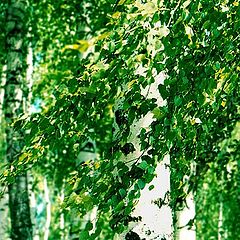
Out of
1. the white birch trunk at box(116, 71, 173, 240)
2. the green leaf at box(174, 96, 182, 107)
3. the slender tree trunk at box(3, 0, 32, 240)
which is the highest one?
the slender tree trunk at box(3, 0, 32, 240)

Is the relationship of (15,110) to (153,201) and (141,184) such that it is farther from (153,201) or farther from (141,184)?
(141,184)

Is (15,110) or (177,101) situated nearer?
(177,101)

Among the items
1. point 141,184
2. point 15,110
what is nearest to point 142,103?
point 141,184

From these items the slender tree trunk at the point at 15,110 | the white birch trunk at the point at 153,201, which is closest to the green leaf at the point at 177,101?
the white birch trunk at the point at 153,201

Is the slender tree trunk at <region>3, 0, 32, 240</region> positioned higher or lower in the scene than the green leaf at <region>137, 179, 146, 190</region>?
higher

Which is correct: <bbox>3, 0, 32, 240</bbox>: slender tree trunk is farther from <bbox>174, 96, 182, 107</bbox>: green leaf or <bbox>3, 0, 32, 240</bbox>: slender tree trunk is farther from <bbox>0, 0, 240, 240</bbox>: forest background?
<bbox>174, 96, 182, 107</bbox>: green leaf

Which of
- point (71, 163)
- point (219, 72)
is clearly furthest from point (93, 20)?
point (219, 72)

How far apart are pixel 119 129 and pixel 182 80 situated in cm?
61

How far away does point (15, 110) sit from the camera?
806 cm

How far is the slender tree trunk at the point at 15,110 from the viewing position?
7.48 m

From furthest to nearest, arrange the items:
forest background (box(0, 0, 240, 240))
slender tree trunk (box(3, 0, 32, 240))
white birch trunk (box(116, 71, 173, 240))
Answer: slender tree trunk (box(3, 0, 32, 240)), white birch trunk (box(116, 71, 173, 240)), forest background (box(0, 0, 240, 240))

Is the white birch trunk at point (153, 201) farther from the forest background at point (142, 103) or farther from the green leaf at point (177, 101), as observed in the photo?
the green leaf at point (177, 101)

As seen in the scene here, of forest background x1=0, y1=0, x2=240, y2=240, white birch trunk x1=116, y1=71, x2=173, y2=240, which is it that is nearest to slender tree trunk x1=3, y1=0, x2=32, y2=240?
forest background x1=0, y1=0, x2=240, y2=240

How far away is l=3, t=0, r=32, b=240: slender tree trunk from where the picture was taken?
24.6 feet
